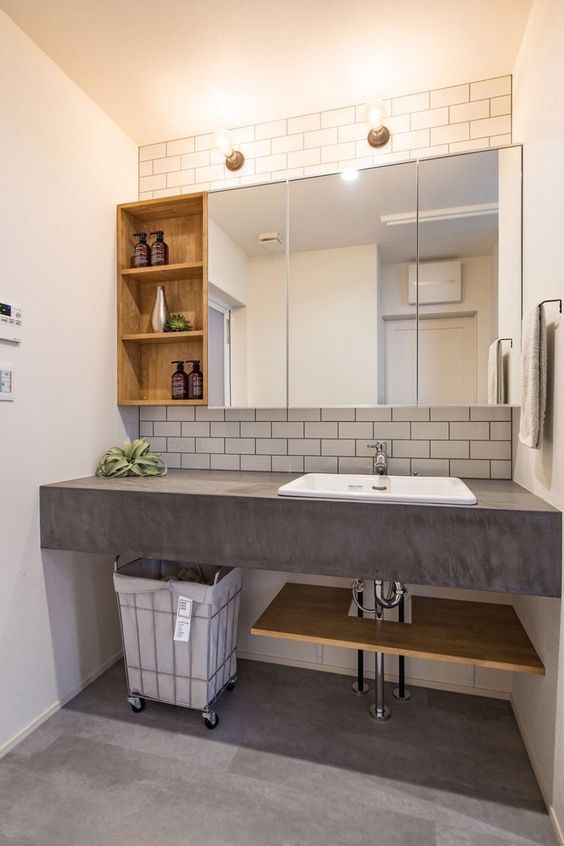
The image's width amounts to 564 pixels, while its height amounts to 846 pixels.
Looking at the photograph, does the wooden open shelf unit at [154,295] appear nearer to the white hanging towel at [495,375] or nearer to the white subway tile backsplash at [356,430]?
the white subway tile backsplash at [356,430]

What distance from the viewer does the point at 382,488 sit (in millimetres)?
1863

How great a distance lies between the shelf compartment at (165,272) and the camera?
222 centimetres

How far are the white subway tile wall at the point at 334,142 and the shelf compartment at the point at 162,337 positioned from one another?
0.80m

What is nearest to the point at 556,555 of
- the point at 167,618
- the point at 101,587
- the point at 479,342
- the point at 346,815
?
the point at 479,342

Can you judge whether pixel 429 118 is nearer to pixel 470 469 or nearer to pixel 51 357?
pixel 470 469

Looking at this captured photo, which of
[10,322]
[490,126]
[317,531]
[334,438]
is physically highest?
[490,126]

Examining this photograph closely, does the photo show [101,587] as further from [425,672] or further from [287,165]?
[287,165]

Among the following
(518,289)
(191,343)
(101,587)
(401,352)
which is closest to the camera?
(518,289)

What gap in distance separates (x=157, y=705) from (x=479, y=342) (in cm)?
211

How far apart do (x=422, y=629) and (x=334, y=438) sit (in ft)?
2.98

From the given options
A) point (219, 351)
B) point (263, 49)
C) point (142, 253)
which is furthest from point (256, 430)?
point (263, 49)

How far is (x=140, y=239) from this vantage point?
2367 mm

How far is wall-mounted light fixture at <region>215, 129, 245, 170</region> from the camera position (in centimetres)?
220

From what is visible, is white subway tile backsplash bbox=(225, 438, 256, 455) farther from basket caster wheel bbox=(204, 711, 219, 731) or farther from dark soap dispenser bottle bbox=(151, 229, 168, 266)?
basket caster wheel bbox=(204, 711, 219, 731)
